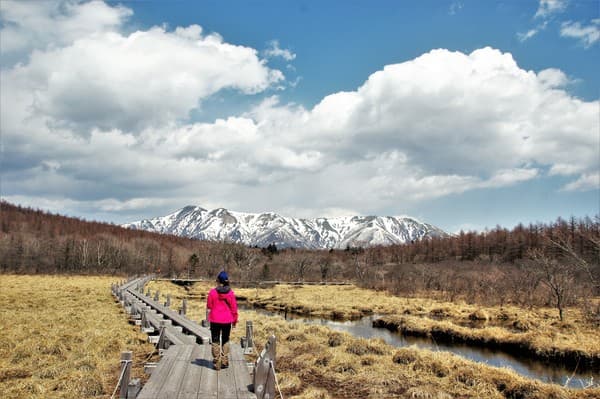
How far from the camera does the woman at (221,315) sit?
9.99 meters

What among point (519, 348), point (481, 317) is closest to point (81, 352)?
point (519, 348)

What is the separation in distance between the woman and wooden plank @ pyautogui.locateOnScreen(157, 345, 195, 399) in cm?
91

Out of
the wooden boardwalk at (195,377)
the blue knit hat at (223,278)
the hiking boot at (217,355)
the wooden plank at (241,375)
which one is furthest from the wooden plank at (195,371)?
the blue knit hat at (223,278)

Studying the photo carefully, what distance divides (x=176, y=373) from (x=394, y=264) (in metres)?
102

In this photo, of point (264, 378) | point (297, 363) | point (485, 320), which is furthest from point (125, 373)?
point (485, 320)

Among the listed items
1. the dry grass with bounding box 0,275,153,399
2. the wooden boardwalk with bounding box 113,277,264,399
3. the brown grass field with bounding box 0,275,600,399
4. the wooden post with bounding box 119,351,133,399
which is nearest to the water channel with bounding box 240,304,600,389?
the brown grass field with bounding box 0,275,600,399

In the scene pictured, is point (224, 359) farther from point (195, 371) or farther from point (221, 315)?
point (221, 315)

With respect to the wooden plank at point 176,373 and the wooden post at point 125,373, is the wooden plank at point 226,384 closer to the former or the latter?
the wooden plank at point 176,373

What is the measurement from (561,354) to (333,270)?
80102mm

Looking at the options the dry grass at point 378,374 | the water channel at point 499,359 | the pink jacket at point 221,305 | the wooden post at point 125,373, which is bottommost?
the water channel at point 499,359

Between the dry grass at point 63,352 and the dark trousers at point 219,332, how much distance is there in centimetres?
337

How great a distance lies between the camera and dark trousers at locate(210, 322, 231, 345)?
10023 millimetres

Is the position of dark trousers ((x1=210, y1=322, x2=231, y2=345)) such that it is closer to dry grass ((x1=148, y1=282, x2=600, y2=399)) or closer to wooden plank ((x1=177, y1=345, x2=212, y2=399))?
wooden plank ((x1=177, y1=345, x2=212, y2=399))

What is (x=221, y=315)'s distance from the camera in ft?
33.1
